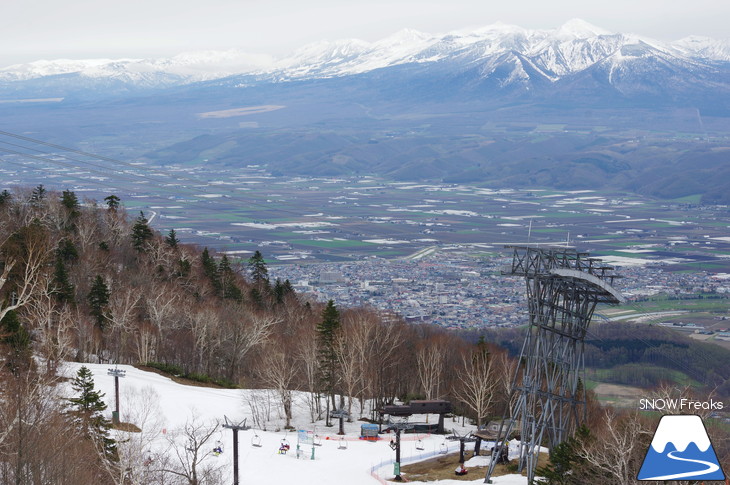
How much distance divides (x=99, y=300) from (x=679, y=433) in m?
54.7

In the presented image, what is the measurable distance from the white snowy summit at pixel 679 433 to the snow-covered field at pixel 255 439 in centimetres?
2834

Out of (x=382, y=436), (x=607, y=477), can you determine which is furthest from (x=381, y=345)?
(x=607, y=477)

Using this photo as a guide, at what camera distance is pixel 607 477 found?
2969 centimetres

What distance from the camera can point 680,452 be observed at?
1023cm

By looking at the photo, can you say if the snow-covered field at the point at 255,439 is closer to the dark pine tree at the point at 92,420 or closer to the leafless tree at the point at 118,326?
the dark pine tree at the point at 92,420

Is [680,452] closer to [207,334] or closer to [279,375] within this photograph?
[279,375]

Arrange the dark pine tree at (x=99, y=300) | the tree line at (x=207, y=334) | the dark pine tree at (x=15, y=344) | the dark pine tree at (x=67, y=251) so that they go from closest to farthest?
the dark pine tree at (x=15, y=344) < the tree line at (x=207, y=334) < the dark pine tree at (x=99, y=300) < the dark pine tree at (x=67, y=251)

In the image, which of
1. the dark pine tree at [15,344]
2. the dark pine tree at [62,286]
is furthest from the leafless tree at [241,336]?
the dark pine tree at [15,344]

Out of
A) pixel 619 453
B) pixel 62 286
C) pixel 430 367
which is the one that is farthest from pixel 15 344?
pixel 430 367

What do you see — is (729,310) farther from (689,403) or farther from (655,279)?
(689,403)

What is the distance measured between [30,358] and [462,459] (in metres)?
20.3

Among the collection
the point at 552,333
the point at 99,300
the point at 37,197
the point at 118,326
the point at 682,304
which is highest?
the point at 37,197

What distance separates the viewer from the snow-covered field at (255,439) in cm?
4009

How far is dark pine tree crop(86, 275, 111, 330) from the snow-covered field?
809 centimetres
